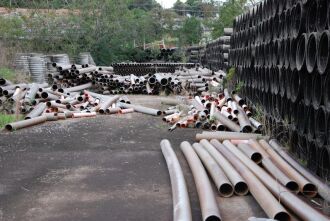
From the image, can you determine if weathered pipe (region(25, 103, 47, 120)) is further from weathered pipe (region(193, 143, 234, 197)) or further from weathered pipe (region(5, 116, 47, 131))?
weathered pipe (region(193, 143, 234, 197))

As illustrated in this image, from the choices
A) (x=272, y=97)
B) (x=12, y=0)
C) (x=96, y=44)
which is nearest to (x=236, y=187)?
(x=272, y=97)

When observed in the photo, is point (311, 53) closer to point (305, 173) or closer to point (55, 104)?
point (305, 173)

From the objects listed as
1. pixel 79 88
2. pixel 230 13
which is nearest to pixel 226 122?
pixel 79 88

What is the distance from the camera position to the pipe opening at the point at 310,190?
4004mm

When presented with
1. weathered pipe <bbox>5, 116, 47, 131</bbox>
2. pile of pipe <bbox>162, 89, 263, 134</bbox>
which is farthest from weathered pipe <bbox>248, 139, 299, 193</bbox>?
weathered pipe <bbox>5, 116, 47, 131</bbox>

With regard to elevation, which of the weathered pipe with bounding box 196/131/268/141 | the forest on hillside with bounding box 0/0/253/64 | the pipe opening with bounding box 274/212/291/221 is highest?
the forest on hillside with bounding box 0/0/253/64

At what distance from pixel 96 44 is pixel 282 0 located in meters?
14.9

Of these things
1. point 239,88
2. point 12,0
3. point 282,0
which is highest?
point 12,0

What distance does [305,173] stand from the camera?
14.0 feet

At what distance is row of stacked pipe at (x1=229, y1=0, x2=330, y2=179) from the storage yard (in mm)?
16

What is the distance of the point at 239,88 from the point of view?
9.16 metres

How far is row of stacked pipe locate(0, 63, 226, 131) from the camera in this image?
8867mm

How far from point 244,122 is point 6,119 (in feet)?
15.0

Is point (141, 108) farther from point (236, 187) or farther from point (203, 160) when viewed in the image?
point (236, 187)
